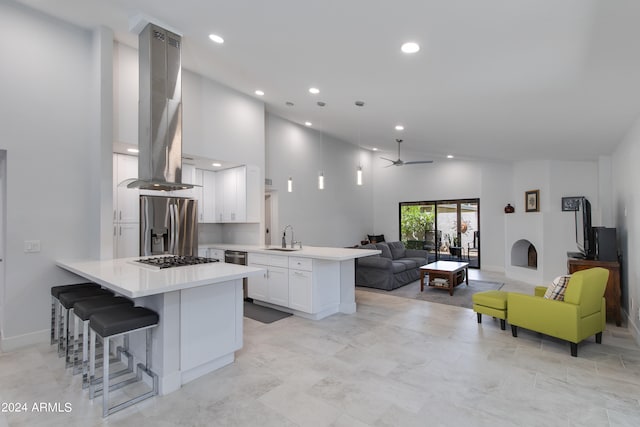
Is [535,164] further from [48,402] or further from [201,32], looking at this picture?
[48,402]

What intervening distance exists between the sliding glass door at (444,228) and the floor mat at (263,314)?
6.05 meters

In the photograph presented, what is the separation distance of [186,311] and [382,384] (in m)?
1.76

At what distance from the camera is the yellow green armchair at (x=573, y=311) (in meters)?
3.21

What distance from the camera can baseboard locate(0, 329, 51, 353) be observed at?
3.37 metres

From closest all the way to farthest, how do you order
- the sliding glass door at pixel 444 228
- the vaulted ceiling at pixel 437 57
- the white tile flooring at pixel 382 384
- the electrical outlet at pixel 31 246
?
the white tile flooring at pixel 382 384 → the vaulted ceiling at pixel 437 57 → the electrical outlet at pixel 31 246 → the sliding glass door at pixel 444 228

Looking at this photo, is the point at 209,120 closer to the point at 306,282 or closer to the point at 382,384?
the point at 306,282

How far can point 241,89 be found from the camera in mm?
5352

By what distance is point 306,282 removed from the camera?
4.36 m

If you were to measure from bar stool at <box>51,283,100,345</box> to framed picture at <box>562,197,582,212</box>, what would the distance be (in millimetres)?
8063

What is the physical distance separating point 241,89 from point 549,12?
4338 millimetres

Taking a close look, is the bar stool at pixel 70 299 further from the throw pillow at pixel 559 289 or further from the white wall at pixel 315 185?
the throw pillow at pixel 559 289

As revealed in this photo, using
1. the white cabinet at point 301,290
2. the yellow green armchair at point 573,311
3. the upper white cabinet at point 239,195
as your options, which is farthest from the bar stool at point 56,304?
the yellow green armchair at point 573,311

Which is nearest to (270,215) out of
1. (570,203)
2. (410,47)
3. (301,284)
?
(301,284)

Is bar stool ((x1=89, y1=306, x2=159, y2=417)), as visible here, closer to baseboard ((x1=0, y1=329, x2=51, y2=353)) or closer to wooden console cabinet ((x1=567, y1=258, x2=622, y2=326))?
baseboard ((x1=0, y1=329, x2=51, y2=353))
